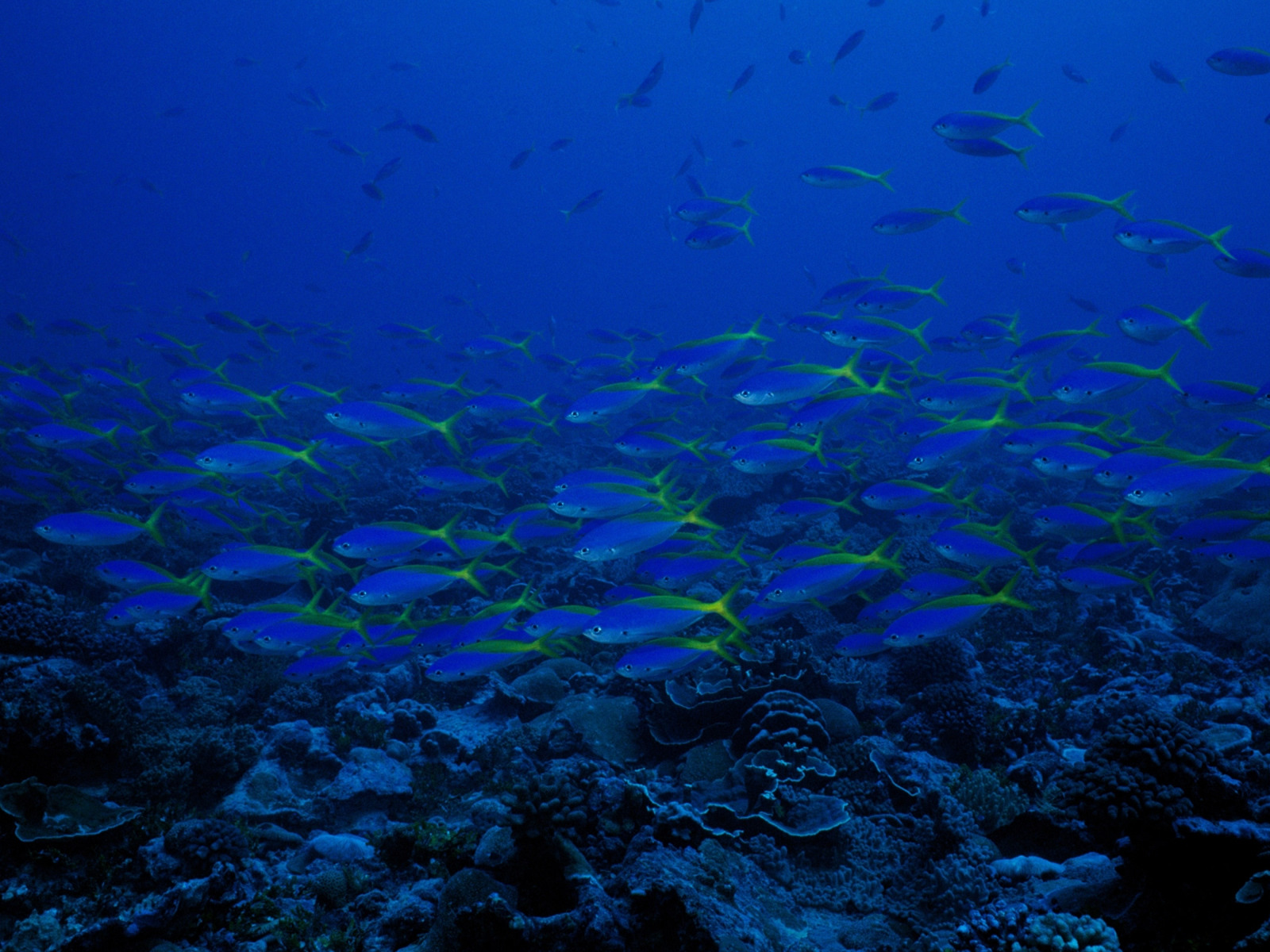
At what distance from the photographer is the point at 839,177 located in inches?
317

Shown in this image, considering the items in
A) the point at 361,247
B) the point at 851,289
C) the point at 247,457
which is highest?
the point at 361,247

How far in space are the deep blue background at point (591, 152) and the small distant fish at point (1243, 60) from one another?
7027 centimetres

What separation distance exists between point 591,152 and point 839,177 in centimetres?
13419

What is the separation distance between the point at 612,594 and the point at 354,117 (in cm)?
13776

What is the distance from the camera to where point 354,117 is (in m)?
113

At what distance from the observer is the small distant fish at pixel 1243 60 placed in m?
8.71

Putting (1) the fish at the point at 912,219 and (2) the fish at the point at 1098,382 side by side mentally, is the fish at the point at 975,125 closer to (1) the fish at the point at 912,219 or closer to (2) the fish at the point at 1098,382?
(1) the fish at the point at 912,219

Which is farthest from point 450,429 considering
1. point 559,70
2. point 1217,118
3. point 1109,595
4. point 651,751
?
point 1217,118

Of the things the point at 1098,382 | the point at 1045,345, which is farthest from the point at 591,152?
the point at 1098,382

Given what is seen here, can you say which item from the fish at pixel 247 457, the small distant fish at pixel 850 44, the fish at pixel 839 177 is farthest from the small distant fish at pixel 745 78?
the fish at pixel 247 457

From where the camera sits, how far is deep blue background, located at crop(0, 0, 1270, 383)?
93812mm

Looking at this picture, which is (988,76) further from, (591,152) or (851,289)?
(591,152)

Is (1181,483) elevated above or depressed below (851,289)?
below

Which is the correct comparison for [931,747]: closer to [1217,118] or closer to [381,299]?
[381,299]
